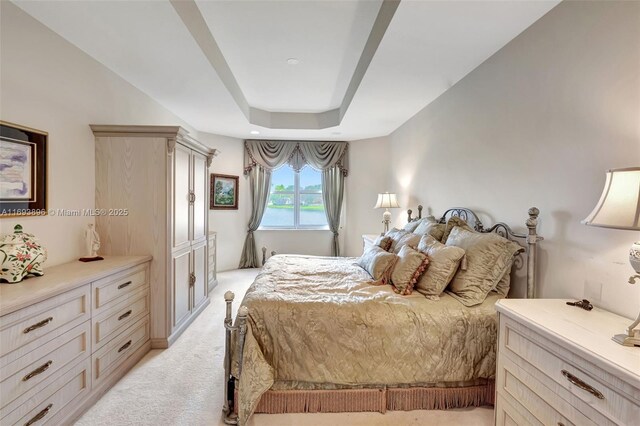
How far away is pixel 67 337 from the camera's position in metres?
1.77

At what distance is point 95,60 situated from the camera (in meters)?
2.62

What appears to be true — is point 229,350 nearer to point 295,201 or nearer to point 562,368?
point 562,368

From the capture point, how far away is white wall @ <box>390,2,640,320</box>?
58.2 inches

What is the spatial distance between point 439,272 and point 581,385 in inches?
40.3

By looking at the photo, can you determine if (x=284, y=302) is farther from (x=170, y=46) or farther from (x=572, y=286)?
(x=170, y=46)

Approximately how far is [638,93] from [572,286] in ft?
3.45

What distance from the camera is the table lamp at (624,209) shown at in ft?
3.67

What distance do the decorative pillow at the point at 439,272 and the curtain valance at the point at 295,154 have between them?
3824mm

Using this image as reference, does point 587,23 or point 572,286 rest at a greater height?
point 587,23

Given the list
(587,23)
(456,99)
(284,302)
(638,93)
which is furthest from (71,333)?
(456,99)

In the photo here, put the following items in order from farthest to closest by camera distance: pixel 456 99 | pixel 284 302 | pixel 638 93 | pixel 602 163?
Result: pixel 456 99, pixel 284 302, pixel 602 163, pixel 638 93

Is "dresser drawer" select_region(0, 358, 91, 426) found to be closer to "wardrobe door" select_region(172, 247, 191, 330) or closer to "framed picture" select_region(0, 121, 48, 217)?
"wardrobe door" select_region(172, 247, 191, 330)

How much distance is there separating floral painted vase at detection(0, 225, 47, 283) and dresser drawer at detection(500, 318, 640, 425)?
2745mm

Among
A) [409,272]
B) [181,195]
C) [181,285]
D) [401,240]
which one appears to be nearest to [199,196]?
[181,195]
